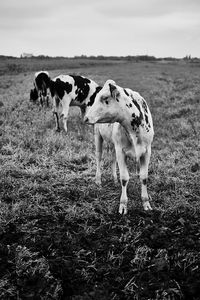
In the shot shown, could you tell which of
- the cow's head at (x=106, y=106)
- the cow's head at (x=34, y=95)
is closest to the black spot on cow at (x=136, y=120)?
the cow's head at (x=106, y=106)

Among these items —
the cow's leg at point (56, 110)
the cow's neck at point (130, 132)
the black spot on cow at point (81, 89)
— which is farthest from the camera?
the black spot on cow at point (81, 89)

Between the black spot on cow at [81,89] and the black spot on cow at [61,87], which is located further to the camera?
the black spot on cow at [81,89]

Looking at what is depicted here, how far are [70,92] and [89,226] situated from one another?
8.21 m

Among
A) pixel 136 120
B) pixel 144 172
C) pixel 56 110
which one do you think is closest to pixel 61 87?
pixel 56 110

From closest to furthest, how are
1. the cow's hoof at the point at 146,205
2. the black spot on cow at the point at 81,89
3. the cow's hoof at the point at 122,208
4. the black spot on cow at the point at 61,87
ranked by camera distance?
the cow's hoof at the point at 122,208, the cow's hoof at the point at 146,205, the black spot on cow at the point at 61,87, the black spot on cow at the point at 81,89

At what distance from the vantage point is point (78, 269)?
4.07 metres

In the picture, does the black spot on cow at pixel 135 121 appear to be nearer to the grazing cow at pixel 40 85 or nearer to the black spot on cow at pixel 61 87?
the black spot on cow at pixel 61 87

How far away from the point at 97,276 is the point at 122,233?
988 mm

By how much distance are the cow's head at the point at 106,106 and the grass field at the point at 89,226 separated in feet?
4.67

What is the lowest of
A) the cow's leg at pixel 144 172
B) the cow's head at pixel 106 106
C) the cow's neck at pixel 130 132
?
the cow's leg at pixel 144 172

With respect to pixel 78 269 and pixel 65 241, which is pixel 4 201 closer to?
pixel 65 241

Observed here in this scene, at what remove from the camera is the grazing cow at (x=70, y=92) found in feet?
41.3

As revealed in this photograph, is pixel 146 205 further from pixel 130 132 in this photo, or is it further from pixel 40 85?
pixel 40 85

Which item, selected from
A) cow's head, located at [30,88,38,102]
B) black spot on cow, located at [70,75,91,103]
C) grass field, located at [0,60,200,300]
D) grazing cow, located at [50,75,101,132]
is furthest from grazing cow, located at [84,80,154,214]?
cow's head, located at [30,88,38,102]
